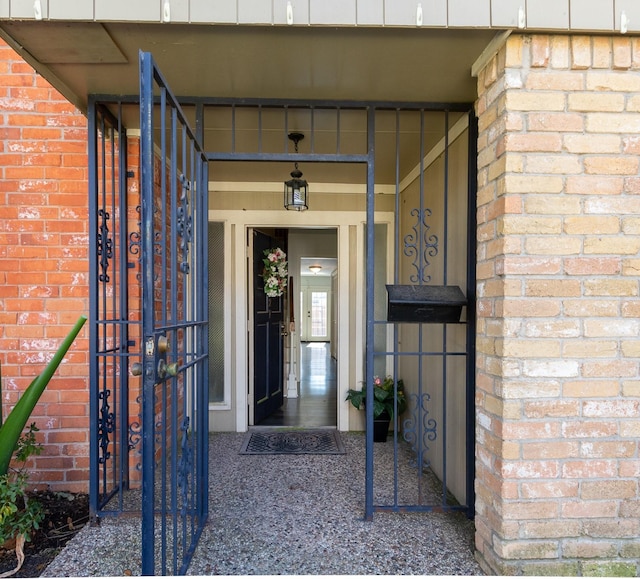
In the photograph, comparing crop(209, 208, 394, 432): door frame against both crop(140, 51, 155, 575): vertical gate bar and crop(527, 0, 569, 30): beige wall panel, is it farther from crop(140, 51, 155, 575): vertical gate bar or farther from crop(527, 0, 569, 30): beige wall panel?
crop(140, 51, 155, 575): vertical gate bar

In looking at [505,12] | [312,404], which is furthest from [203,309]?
[312,404]

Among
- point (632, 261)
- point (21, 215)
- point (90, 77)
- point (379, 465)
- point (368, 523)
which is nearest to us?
point (632, 261)

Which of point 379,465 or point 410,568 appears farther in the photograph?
point 379,465

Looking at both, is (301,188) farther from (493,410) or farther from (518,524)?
(518,524)

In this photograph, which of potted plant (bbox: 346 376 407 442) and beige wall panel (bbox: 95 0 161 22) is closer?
beige wall panel (bbox: 95 0 161 22)

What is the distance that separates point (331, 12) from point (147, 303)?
1200mm

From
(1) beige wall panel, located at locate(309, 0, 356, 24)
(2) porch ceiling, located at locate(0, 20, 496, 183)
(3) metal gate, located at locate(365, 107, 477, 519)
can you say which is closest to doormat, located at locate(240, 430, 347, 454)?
(3) metal gate, located at locate(365, 107, 477, 519)

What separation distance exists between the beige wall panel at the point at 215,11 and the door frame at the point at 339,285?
2368 millimetres

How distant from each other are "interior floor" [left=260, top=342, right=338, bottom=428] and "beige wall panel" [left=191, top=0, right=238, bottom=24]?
3352 millimetres

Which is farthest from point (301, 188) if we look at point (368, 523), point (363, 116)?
point (368, 523)

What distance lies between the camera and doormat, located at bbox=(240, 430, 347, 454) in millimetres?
3268

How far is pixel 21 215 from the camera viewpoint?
235 centimetres

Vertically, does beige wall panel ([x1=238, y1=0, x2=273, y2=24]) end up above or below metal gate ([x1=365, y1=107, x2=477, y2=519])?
above

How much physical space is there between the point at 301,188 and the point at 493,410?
202cm
